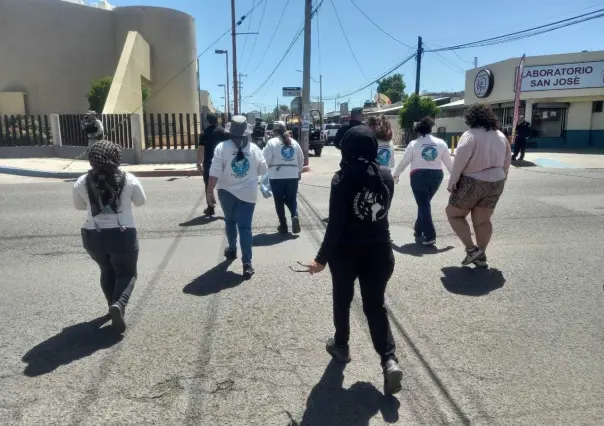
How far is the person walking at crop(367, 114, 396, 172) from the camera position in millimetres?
6406

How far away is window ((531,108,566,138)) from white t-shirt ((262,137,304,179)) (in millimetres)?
22955

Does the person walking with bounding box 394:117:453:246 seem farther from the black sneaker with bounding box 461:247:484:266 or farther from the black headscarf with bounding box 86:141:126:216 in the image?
the black headscarf with bounding box 86:141:126:216

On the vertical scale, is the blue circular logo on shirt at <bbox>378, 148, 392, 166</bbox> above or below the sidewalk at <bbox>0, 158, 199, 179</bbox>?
above

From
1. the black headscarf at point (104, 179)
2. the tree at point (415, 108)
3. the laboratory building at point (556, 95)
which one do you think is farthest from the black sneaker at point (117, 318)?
the tree at point (415, 108)

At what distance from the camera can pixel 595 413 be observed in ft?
9.50

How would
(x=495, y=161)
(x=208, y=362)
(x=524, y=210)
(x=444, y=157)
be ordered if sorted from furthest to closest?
(x=524, y=210) < (x=444, y=157) < (x=495, y=161) < (x=208, y=362)

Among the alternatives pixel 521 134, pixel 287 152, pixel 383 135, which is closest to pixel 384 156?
pixel 383 135

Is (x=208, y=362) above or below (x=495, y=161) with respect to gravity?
below

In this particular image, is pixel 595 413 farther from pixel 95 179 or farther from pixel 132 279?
pixel 95 179

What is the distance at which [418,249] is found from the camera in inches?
252

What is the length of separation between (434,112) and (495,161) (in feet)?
92.3

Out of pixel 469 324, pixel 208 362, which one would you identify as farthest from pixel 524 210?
pixel 208 362

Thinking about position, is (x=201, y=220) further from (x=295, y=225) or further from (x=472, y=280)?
(x=472, y=280)

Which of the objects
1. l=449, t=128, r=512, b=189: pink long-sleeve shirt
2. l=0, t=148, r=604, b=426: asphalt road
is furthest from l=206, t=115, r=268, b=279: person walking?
l=449, t=128, r=512, b=189: pink long-sleeve shirt
